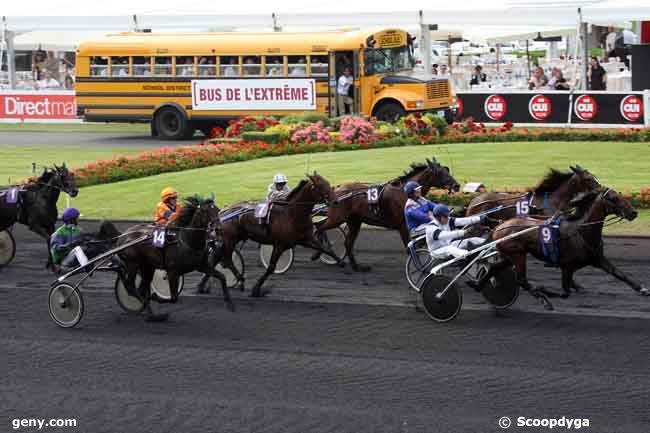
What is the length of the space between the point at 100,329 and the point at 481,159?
11855mm

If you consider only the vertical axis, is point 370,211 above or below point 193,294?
above

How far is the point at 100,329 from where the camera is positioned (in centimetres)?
1289

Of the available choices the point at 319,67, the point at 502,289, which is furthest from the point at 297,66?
the point at 502,289

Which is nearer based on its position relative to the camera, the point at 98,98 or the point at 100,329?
the point at 100,329

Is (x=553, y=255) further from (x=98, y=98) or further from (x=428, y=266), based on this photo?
(x=98, y=98)

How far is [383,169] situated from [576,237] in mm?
10132

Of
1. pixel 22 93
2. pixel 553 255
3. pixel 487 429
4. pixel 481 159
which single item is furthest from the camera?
pixel 22 93

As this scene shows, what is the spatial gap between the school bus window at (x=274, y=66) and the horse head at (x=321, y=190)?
16993 millimetres

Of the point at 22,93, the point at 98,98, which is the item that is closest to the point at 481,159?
the point at 98,98

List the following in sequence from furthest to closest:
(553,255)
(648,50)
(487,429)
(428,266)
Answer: (648,50), (428,266), (553,255), (487,429)

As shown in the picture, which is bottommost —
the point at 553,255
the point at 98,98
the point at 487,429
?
the point at 487,429

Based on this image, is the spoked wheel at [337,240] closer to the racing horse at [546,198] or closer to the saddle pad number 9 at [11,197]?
the racing horse at [546,198]

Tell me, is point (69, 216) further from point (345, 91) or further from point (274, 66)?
point (274, 66)

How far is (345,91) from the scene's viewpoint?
1191 inches
